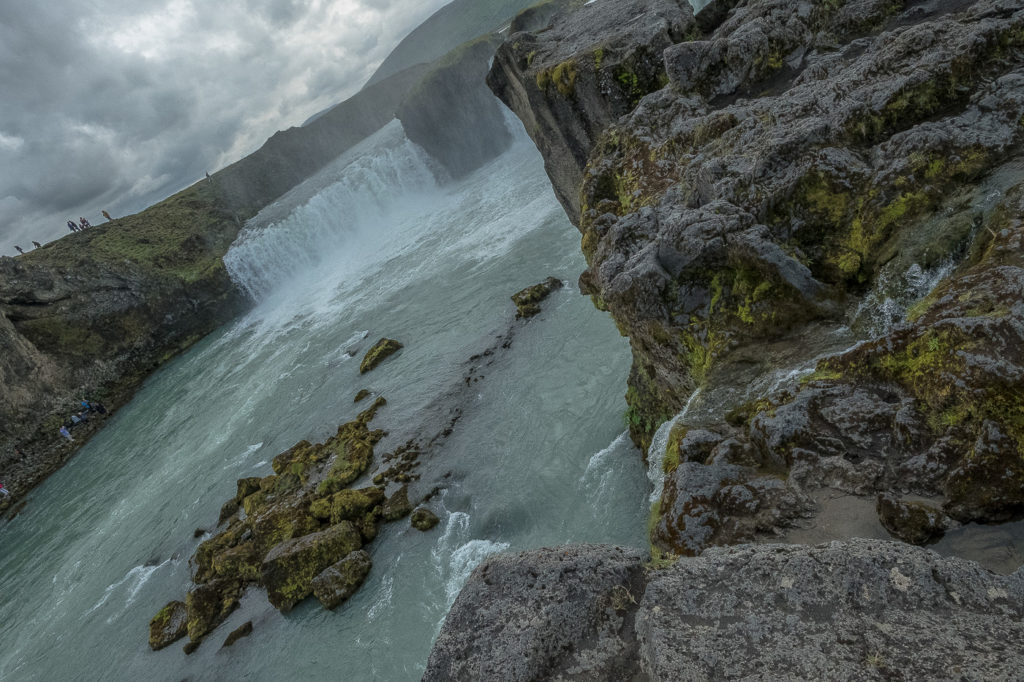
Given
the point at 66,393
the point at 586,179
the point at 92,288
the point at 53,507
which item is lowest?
the point at 53,507

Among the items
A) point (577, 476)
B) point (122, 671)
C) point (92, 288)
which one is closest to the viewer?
point (577, 476)

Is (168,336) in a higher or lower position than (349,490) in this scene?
higher

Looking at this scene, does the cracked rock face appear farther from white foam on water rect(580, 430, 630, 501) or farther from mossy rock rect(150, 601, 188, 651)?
mossy rock rect(150, 601, 188, 651)

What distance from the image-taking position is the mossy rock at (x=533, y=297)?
21578mm

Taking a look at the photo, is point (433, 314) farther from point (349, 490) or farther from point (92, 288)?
point (92, 288)

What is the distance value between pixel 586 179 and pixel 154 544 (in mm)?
21535

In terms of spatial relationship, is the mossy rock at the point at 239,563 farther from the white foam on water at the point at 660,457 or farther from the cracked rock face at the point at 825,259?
the white foam on water at the point at 660,457

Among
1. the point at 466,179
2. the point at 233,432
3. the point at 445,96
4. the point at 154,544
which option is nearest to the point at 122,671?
the point at 154,544

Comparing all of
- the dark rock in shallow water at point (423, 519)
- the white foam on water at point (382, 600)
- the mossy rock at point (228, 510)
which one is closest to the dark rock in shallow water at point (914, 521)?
the white foam on water at point (382, 600)

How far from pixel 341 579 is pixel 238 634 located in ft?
10.7

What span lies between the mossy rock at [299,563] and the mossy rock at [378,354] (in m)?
11.7

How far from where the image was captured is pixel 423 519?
45.9ft

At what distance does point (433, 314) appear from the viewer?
27500 mm

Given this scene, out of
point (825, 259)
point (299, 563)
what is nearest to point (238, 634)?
point (299, 563)
